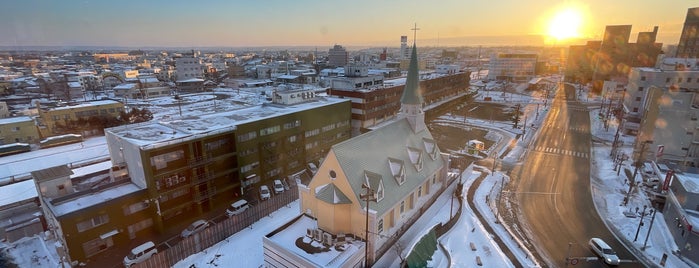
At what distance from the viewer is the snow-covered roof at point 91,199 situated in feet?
85.7

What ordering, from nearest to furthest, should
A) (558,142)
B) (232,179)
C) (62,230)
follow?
(62,230), (232,179), (558,142)

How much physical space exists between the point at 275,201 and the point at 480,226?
22.0m

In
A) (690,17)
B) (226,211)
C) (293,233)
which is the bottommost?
(226,211)

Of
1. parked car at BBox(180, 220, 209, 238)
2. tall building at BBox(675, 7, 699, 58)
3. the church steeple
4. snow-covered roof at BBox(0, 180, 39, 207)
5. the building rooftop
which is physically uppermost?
tall building at BBox(675, 7, 699, 58)

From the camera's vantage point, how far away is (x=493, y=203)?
35562 mm

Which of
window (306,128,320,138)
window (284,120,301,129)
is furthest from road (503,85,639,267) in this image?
window (284,120,301,129)

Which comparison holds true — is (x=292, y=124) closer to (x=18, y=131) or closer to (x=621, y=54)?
(x=18, y=131)

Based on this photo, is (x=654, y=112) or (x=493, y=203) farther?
(x=654, y=112)

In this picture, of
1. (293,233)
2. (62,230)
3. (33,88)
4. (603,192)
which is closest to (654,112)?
(603,192)

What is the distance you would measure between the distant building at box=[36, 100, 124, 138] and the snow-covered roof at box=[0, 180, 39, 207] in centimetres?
3324

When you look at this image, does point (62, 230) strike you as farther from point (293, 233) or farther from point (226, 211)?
point (293, 233)

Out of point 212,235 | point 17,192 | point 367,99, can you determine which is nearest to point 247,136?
point 212,235

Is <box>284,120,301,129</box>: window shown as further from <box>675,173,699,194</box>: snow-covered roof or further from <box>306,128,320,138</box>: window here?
<box>675,173,699,194</box>: snow-covered roof

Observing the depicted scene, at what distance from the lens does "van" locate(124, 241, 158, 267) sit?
1000 inches
